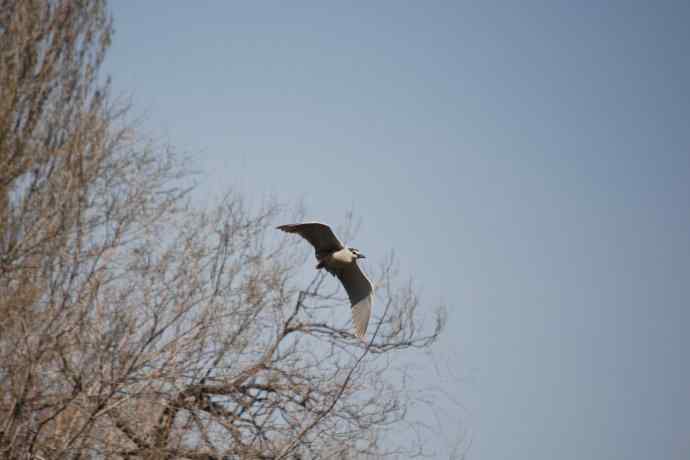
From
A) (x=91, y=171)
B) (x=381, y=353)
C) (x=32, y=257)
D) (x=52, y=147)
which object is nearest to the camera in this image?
(x=32, y=257)

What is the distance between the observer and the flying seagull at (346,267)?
252 inches

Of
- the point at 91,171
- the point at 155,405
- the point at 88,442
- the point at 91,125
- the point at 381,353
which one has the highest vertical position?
the point at 91,125

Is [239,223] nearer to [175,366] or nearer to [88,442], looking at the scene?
[175,366]

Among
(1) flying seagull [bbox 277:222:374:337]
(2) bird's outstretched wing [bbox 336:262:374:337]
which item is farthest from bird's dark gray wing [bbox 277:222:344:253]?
(2) bird's outstretched wing [bbox 336:262:374:337]

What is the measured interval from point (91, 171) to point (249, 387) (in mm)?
2534

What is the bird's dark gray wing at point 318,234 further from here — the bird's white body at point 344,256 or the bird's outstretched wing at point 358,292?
the bird's outstretched wing at point 358,292

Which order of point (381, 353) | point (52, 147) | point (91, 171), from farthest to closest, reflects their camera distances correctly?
point (52, 147), point (381, 353), point (91, 171)

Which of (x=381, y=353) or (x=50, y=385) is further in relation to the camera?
(x=381, y=353)

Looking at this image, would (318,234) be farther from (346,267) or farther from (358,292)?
(358,292)

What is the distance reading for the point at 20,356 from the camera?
522 centimetres

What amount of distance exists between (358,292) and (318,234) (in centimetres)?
82

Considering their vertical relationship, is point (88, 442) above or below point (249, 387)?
below

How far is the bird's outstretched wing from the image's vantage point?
674 centimetres

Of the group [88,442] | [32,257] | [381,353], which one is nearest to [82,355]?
[88,442]
